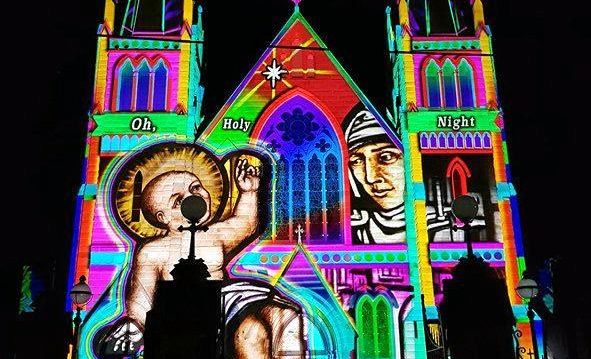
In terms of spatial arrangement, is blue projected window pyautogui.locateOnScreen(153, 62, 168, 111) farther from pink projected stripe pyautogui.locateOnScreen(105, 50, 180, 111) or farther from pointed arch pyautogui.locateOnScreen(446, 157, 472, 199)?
pointed arch pyautogui.locateOnScreen(446, 157, 472, 199)

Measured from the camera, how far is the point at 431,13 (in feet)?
95.3

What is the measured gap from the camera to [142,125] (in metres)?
26.5

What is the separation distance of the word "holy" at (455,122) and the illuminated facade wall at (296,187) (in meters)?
0.09

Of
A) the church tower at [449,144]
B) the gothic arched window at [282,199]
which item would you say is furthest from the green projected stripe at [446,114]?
the gothic arched window at [282,199]

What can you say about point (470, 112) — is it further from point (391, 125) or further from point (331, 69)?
point (331, 69)

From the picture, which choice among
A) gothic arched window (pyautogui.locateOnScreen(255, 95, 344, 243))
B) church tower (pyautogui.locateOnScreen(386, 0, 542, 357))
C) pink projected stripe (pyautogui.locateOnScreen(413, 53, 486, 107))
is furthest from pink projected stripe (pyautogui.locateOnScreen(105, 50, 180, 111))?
pink projected stripe (pyautogui.locateOnScreen(413, 53, 486, 107))

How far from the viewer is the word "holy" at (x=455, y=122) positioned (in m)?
26.5

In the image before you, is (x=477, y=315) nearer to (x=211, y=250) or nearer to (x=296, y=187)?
(x=211, y=250)

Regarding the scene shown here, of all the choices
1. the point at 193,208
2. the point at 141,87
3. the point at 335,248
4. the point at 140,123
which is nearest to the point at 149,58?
the point at 141,87

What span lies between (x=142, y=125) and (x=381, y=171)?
30.5 ft

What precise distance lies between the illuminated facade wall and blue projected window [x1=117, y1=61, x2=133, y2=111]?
4 centimetres

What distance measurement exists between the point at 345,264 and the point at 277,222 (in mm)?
2972

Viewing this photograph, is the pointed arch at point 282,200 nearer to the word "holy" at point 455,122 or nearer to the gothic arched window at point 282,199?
the gothic arched window at point 282,199

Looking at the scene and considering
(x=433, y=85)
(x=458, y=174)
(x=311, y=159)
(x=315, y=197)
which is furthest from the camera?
(x=433, y=85)
